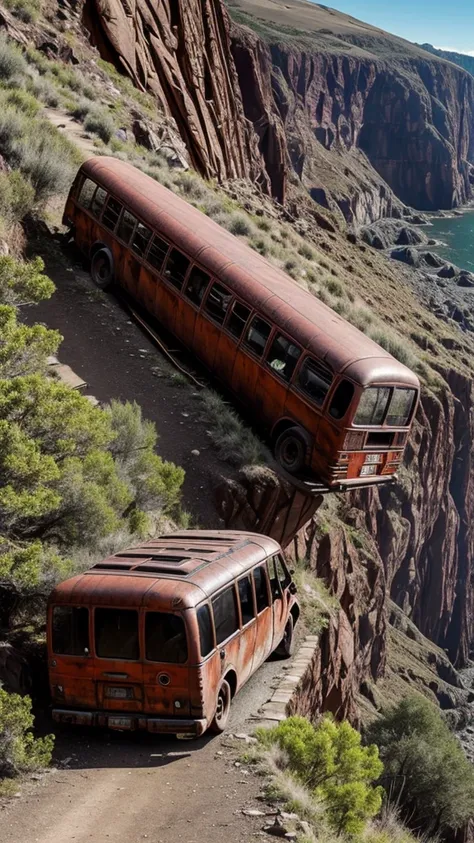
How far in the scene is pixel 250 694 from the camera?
1235 centimetres

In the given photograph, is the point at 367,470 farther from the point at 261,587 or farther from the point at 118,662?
the point at 118,662

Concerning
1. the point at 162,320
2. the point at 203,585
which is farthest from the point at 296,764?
the point at 162,320

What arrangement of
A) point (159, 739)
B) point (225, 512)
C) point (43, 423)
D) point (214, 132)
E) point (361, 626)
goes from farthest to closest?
point (214, 132)
point (361, 626)
point (225, 512)
point (43, 423)
point (159, 739)

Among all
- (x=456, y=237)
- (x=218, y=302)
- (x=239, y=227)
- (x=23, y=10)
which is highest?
(x=23, y=10)

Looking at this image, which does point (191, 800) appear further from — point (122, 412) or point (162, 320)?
point (162, 320)

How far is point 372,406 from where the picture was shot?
51.6 ft

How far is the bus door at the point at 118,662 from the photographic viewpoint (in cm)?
943

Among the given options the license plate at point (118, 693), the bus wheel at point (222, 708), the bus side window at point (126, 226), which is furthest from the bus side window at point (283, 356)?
the license plate at point (118, 693)

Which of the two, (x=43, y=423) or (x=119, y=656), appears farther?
(x=43, y=423)

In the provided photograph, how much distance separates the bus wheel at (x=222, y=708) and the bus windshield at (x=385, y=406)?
6207mm

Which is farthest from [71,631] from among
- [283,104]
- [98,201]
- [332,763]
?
[283,104]

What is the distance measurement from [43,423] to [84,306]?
333 inches

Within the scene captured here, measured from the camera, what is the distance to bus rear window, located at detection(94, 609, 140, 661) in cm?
943

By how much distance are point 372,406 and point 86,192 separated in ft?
25.6
